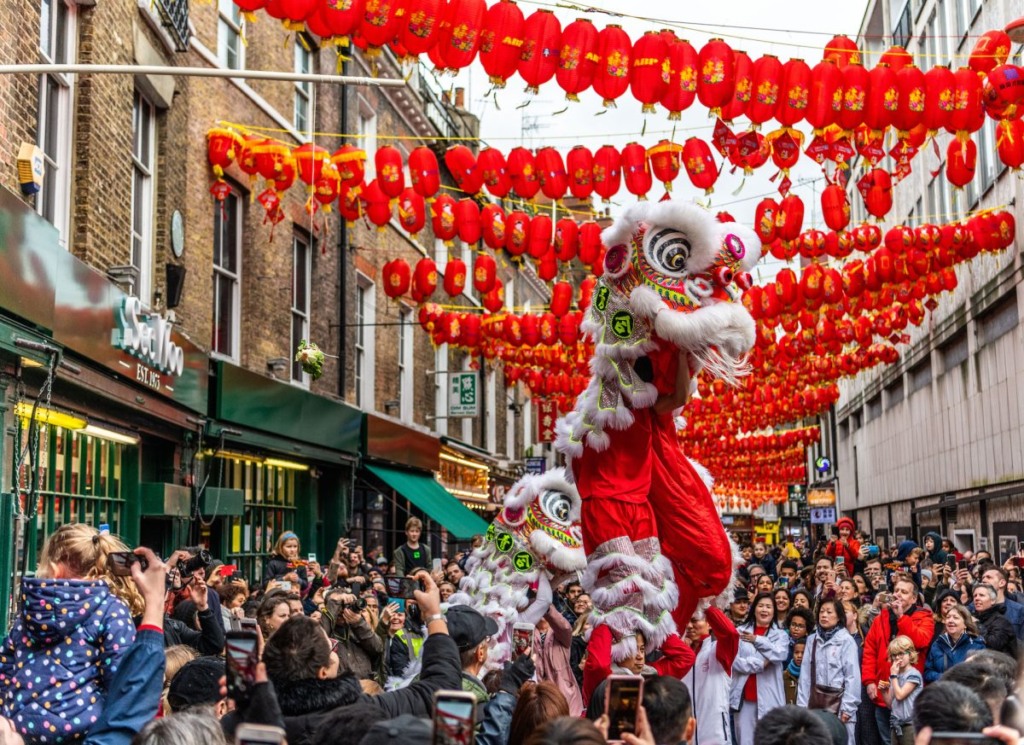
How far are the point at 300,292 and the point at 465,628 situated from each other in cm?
1461

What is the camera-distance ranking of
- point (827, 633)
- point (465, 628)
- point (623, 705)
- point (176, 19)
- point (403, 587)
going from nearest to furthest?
point (623, 705) < point (465, 628) < point (403, 587) < point (827, 633) < point (176, 19)

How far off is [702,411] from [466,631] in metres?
25.8

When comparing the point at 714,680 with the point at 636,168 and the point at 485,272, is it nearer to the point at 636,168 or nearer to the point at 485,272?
the point at 636,168

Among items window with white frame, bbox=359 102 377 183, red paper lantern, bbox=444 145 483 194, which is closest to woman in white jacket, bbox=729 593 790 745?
red paper lantern, bbox=444 145 483 194

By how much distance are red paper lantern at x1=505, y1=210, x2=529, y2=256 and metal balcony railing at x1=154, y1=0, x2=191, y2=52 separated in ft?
14.1

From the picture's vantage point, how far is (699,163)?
13375 millimetres

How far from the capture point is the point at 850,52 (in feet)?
38.5

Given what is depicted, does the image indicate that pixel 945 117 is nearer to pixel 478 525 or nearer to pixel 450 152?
pixel 450 152

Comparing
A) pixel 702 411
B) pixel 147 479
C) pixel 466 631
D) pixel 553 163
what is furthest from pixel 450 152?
pixel 702 411

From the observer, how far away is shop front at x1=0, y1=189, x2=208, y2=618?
928 cm

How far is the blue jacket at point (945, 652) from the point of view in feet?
29.9

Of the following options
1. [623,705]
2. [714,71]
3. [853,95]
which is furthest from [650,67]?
[623,705]

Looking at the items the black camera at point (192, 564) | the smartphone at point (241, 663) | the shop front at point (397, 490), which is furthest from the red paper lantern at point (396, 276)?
the smartphone at point (241, 663)

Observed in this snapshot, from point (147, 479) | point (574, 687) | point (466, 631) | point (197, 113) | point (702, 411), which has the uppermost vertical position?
point (197, 113)
